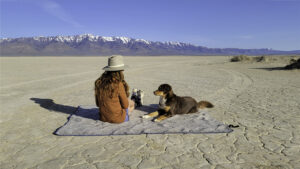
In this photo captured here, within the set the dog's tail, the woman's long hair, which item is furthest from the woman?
the dog's tail

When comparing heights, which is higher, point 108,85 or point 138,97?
point 108,85

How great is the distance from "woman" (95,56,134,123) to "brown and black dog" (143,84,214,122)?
0.75 m

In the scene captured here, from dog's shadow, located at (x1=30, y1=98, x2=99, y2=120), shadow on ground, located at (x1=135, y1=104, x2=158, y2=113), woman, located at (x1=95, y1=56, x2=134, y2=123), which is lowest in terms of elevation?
dog's shadow, located at (x1=30, y1=98, x2=99, y2=120)

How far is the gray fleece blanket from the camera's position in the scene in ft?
16.3

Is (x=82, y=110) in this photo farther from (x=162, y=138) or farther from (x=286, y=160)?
(x=286, y=160)

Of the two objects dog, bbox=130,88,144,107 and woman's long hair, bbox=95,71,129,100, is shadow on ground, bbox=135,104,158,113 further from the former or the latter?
woman's long hair, bbox=95,71,129,100

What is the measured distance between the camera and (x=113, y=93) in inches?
203

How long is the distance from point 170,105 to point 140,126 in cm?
93

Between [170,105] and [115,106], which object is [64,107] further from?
[170,105]

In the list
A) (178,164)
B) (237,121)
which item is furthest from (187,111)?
(178,164)

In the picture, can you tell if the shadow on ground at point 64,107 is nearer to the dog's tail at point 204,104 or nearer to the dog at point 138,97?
the dog at point 138,97

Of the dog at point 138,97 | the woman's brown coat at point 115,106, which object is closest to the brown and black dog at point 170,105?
the woman's brown coat at point 115,106

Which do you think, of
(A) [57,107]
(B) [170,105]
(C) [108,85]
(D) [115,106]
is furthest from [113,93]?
(A) [57,107]

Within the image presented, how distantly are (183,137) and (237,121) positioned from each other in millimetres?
1781
